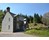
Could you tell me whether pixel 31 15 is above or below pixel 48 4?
below

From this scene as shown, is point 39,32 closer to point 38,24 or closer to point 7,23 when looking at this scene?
point 38,24

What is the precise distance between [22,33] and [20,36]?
0.19 ft

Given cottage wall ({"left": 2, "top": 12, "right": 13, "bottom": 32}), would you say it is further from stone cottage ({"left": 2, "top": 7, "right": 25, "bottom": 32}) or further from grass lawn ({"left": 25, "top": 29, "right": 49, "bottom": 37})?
grass lawn ({"left": 25, "top": 29, "right": 49, "bottom": 37})

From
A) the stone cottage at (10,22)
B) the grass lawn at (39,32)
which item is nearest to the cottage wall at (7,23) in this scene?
the stone cottage at (10,22)

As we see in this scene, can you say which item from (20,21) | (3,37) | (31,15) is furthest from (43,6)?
(3,37)

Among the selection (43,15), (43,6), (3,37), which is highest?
(43,6)

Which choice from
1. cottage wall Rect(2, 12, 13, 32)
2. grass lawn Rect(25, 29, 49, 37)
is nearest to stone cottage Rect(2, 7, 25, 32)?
cottage wall Rect(2, 12, 13, 32)

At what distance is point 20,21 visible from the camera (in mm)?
2008

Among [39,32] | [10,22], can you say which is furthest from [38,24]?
[10,22]

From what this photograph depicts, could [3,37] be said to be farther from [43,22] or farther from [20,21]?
[43,22]

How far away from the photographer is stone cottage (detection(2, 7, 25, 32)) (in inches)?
78.7

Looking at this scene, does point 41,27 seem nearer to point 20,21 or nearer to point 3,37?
point 20,21

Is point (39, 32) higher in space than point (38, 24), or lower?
lower

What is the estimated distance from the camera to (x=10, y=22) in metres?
2.01
